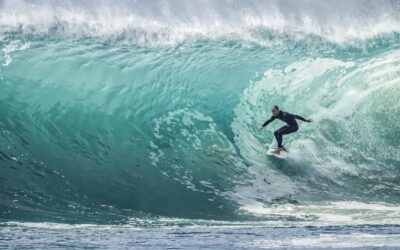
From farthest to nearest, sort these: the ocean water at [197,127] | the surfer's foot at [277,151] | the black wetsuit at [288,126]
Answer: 1. the surfer's foot at [277,151]
2. the black wetsuit at [288,126]
3. the ocean water at [197,127]

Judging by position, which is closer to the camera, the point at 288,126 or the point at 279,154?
the point at 288,126

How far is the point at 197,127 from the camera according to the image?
448 inches

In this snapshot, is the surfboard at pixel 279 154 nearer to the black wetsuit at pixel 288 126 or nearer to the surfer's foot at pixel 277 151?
the surfer's foot at pixel 277 151

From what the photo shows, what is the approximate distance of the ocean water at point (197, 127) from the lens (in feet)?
26.4

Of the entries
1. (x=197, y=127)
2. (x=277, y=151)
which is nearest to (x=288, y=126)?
(x=277, y=151)

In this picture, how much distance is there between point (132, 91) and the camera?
1188 cm

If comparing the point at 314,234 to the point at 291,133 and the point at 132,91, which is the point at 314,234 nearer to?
the point at 291,133

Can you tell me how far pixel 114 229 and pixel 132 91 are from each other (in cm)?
463

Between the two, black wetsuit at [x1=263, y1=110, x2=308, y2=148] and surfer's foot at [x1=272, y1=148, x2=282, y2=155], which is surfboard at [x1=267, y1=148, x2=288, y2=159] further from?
black wetsuit at [x1=263, y1=110, x2=308, y2=148]

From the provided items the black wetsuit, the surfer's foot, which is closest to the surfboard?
the surfer's foot

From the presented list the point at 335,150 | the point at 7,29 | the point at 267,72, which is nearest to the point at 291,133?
the point at 335,150

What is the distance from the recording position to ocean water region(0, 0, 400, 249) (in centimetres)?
805

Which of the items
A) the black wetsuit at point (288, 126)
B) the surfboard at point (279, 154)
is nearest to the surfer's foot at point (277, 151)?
the surfboard at point (279, 154)

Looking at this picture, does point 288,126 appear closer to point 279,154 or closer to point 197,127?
point 279,154
